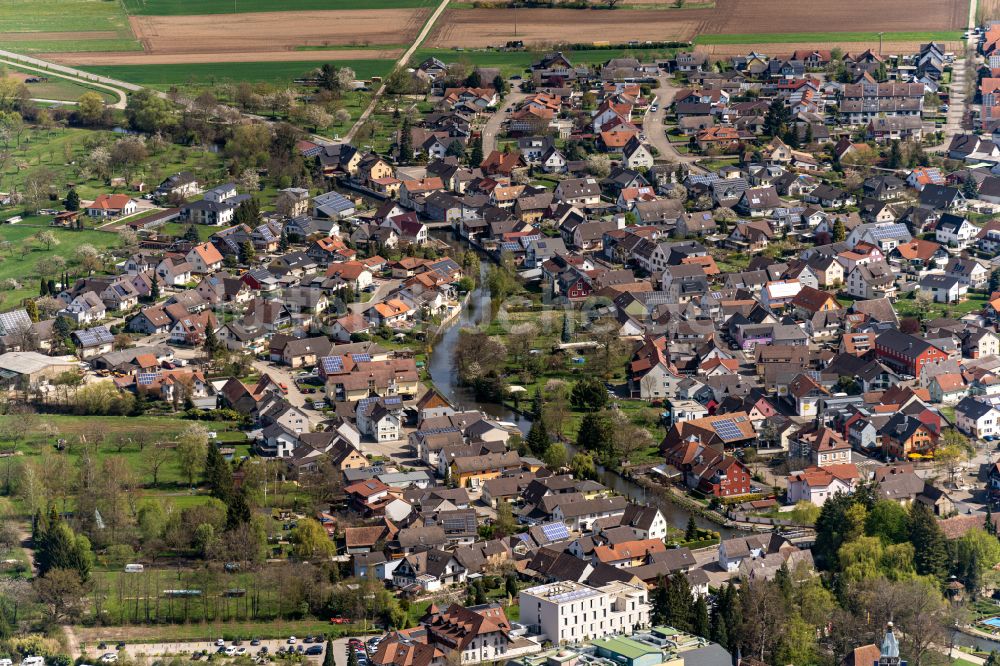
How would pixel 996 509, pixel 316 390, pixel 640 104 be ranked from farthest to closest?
1. pixel 640 104
2. pixel 316 390
3. pixel 996 509

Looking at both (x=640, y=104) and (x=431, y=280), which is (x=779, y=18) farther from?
(x=431, y=280)

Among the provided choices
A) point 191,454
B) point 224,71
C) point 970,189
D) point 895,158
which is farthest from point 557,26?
point 191,454

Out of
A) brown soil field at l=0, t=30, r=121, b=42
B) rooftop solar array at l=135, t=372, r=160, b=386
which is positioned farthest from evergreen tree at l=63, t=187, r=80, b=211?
brown soil field at l=0, t=30, r=121, b=42

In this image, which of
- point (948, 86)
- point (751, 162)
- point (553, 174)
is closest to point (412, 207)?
point (553, 174)

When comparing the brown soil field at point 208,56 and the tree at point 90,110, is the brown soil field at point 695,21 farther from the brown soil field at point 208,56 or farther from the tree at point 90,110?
the tree at point 90,110

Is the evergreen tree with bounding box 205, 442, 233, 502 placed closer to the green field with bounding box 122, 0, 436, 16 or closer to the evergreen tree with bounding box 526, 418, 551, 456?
the evergreen tree with bounding box 526, 418, 551, 456

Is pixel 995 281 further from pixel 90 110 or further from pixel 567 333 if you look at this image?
pixel 90 110

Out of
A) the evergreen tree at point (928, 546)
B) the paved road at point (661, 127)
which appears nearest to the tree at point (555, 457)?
the evergreen tree at point (928, 546)
